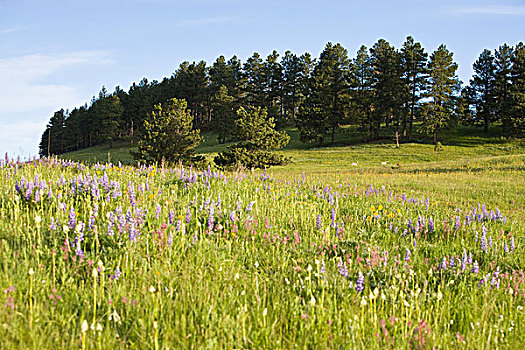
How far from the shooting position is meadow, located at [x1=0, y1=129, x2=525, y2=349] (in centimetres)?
261

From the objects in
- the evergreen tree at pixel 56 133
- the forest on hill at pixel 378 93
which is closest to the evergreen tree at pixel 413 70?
the forest on hill at pixel 378 93

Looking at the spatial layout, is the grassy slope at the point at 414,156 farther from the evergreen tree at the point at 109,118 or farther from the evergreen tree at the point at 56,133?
the evergreen tree at the point at 56,133

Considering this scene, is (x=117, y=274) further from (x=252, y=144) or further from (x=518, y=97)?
(x=518, y=97)

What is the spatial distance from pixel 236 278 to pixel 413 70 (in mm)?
59039

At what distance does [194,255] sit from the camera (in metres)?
3.69

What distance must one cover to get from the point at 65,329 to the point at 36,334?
0.17 meters

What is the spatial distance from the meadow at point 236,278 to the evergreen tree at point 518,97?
53.0m

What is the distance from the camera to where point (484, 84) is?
2435 inches

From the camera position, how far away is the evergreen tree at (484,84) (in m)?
58.2

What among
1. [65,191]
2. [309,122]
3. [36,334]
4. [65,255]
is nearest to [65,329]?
[36,334]

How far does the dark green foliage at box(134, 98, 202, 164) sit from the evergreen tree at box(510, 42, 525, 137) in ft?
136

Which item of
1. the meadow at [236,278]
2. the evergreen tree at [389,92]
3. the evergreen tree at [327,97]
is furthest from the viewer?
the evergreen tree at [327,97]

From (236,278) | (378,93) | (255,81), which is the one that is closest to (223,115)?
(255,81)

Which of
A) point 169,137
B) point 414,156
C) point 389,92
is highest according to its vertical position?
point 389,92
